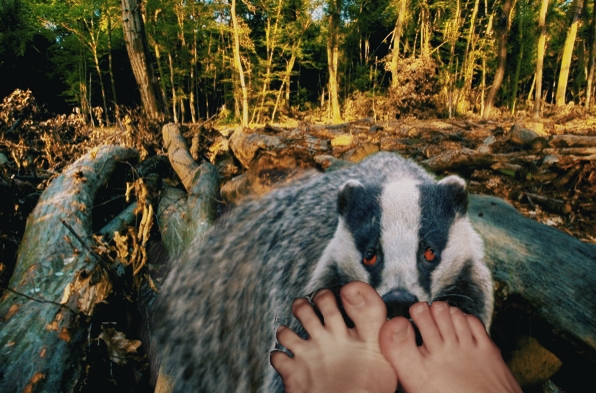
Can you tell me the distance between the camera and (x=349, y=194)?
5.92 feet

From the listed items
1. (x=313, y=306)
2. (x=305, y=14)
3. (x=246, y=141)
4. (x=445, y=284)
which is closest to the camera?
(x=313, y=306)

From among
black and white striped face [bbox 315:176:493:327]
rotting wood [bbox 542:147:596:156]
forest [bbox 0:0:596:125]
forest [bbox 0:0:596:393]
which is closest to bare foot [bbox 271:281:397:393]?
black and white striped face [bbox 315:176:493:327]

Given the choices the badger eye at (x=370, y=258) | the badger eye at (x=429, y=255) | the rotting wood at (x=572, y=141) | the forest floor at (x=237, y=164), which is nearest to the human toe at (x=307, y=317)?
the badger eye at (x=370, y=258)

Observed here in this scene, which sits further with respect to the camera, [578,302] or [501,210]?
[501,210]

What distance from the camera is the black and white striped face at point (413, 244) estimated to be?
1.60m

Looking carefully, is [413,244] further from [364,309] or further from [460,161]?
[460,161]

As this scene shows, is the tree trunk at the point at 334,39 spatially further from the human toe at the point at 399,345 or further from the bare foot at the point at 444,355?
the human toe at the point at 399,345

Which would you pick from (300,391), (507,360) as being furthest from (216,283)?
(507,360)

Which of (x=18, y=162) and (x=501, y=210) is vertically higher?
(x=18, y=162)

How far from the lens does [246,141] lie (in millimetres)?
4605

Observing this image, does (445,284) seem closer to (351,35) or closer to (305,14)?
(305,14)

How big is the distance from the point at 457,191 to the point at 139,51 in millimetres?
4585

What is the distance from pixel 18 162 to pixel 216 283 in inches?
103

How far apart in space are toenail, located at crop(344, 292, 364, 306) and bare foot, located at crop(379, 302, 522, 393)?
0.11m
